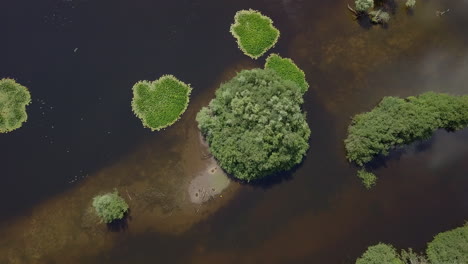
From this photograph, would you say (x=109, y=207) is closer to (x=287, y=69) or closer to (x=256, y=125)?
(x=256, y=125)

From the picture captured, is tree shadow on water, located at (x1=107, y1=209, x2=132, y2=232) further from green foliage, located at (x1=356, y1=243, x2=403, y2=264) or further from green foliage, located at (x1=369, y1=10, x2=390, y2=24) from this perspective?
green foliage, located at (x1=369, y1=10, x2=390, y2=24)

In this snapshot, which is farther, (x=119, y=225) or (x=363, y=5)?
(x=363, y=5)

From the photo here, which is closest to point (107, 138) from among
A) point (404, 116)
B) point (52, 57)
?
point (52, 57)

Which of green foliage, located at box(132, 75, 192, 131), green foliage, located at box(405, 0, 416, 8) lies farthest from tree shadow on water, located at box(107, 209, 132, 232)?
green foliage, located at box(405, 0, 416, 8)

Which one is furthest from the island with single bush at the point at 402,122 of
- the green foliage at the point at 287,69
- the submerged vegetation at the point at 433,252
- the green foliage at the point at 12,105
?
the green foliage at the point at 12,105

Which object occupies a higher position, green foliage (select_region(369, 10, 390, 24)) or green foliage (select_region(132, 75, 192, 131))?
green foliage (select_region(369, 10, 390, 24))

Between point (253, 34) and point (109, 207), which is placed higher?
point (253, 34)

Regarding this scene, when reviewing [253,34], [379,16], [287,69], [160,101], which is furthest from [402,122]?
[160,101]
